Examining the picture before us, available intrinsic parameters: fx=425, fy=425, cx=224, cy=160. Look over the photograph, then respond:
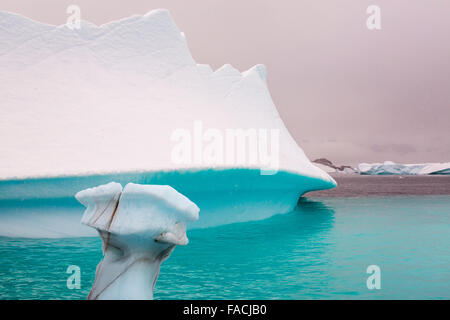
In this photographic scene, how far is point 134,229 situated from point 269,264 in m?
4.86

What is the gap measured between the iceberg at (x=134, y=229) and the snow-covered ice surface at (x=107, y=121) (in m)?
6.44

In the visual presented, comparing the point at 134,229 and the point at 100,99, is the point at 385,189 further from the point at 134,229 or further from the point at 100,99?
the point at 134,229

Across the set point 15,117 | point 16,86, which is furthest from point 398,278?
point 16,86

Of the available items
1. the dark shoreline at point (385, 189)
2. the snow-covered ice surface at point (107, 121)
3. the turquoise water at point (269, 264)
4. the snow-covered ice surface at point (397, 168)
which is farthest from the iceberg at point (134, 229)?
the snow-covered ice surface at point (397, 168)

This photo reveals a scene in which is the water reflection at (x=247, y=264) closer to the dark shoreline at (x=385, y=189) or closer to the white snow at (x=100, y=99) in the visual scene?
the white snow at (x=100, y=99)

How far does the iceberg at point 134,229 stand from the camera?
292cm

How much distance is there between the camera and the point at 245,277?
21.2ft

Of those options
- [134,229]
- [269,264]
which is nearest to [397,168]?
[269,264]

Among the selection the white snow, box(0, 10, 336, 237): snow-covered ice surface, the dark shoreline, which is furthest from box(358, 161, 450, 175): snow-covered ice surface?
the white snow

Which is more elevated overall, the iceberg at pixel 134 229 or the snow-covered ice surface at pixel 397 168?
the snow-covered ice surface at pixel 397 168

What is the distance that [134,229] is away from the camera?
2922 mm

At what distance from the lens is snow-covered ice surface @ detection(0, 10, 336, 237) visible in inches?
376

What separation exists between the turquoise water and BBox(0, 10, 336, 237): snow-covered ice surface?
0.99m

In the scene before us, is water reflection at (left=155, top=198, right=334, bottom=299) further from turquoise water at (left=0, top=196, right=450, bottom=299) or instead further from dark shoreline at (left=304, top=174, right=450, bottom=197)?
dark shoreline at (left=304, top=174, right=450, bottom=197)
